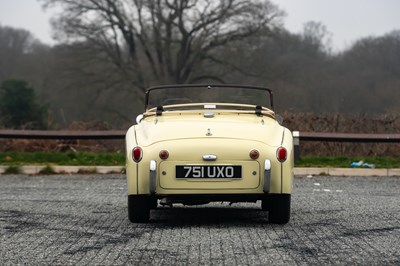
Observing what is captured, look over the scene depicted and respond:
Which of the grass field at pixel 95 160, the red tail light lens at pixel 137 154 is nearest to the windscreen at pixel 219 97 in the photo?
the red tail light lens at pixel 137 154

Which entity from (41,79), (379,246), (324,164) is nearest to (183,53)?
(41,79)

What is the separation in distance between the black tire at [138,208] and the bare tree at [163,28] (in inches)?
1540

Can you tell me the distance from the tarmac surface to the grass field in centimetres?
547

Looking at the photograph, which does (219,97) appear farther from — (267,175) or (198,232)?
(198,232)

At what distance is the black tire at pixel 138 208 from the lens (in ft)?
26.3

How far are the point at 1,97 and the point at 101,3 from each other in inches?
325

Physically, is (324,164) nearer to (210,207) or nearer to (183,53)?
(210,207)

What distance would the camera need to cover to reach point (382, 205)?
1015 cm

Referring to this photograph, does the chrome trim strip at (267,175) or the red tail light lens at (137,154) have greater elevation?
the red tail light lens at (137,154)

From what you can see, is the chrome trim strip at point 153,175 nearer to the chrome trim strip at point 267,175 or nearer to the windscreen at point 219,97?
the chrome trim strip at point 267,175

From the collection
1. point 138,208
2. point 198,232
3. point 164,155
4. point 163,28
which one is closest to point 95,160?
point 138,208

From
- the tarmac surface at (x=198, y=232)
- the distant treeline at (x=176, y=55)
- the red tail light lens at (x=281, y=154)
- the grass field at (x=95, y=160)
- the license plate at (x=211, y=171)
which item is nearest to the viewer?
the tarmac surface at (x=198, y=232)

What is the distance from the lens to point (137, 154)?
25.9 feet

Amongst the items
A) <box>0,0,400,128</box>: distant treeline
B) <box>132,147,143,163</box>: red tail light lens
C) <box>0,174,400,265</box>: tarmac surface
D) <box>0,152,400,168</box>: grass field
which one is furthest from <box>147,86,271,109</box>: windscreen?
<box>0,0,400,128</box>: distant treeline
